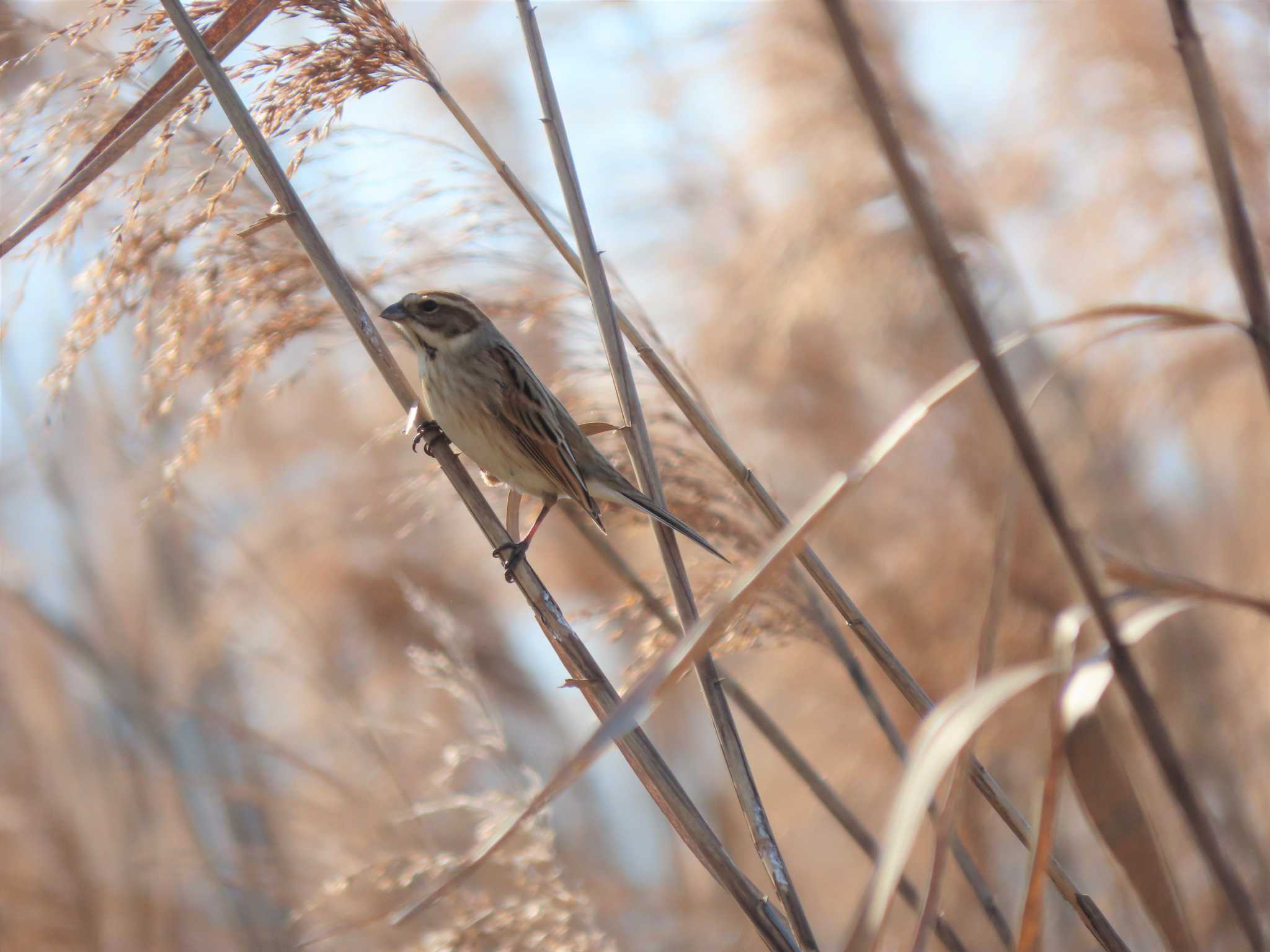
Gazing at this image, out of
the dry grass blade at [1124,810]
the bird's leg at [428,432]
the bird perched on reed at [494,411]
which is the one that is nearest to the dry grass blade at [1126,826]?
the dry grass blade at [1124,810]

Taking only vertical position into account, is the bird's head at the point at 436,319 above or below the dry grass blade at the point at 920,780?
above

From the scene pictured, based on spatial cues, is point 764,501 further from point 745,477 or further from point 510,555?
point 510,555

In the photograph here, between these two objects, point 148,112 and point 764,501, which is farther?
point 764,501

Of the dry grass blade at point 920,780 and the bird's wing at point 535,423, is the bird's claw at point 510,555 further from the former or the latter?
the dry grass blade at point 920,780

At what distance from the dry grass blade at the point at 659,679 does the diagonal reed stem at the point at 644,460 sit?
61cm

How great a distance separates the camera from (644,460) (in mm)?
1849

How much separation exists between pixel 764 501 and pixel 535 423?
2.98 ft

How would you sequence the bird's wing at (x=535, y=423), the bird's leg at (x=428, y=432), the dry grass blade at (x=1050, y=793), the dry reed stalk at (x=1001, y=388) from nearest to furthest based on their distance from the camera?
the dry reed stalk at (x=1001, y=388) < the dry grass blade at (x=1050, y=793) < the bird's leg at (x=428, y=432) < the bird's wing at (x=535, y=423)

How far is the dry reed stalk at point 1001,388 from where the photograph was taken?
2.81ft

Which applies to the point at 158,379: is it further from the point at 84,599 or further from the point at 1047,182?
the point at 1047,182

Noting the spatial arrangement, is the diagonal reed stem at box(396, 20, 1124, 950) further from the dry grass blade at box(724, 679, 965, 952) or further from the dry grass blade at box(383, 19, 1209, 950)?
the dry grass blade at box(724, 679, 965, 952)

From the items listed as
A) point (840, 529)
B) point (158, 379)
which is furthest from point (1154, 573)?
point (840, 529)

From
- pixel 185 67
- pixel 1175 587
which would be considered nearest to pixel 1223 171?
pixel 1175 587

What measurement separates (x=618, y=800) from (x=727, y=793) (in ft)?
1.72
